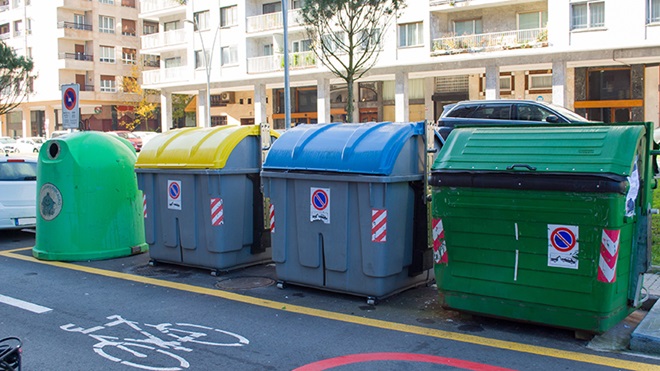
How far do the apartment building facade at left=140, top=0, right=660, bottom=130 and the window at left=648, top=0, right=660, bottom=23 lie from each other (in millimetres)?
41

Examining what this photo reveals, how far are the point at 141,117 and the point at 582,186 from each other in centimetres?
5540

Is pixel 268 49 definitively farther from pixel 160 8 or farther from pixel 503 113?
pixel 503 113

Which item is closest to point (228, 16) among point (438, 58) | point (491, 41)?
point (438, 58)

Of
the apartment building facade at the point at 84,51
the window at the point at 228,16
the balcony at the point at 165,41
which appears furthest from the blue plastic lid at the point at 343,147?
the apartment building facade at the point at 84,51

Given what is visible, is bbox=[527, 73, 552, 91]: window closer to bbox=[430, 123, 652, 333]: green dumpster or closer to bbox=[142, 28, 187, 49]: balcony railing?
bbox=[142, 28, 187, 49]: balcony railing

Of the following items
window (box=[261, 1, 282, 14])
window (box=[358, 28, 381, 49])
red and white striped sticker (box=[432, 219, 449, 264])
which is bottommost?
red and white striped sticker (box=[432, 219, 449, 264])

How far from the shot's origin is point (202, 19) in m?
43.8

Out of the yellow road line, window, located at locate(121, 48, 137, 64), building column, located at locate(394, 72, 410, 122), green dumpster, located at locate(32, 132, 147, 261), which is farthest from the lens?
window, located at locate(121, 48, 137, 64)

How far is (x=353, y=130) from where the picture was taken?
22.8 ft

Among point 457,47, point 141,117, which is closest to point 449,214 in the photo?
point 457,47

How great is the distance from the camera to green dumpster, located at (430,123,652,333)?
16.8ft

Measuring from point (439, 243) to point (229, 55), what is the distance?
3816cm

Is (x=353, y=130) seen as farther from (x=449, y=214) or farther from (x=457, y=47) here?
(x=457, y=47)

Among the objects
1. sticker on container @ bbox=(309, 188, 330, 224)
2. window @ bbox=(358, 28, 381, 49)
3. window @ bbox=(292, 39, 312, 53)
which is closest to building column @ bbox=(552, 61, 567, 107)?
window @ bbox=(358, 28, 381, 49)
